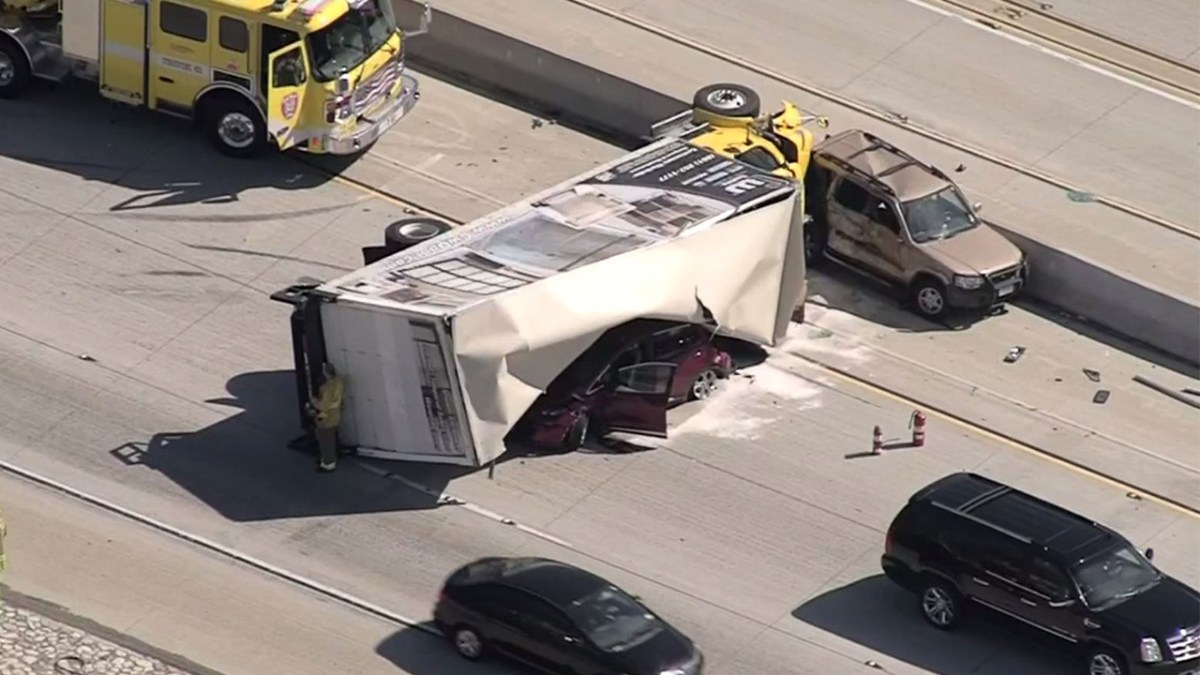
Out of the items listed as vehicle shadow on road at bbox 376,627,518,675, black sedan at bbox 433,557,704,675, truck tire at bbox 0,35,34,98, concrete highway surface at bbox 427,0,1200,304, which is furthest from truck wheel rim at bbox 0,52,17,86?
black sedan at bbox 433,557,704,675

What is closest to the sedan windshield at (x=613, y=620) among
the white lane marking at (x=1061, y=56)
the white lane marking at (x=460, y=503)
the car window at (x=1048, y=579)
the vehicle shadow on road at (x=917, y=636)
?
the vehicle shadow on road at (x=917, y=636)

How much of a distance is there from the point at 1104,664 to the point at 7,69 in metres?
17.0

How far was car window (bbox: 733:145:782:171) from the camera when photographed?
1356 inches

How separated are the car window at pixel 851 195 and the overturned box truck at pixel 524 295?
2.35 meters

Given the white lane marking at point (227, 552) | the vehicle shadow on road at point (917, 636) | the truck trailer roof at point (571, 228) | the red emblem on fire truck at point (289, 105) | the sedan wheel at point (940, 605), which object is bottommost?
the white lane marking at point (227, 552)

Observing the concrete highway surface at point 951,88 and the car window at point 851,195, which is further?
the concrete highway surface at point 951,88

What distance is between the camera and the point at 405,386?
29.6m

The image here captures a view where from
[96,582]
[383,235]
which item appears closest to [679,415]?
[383,235]

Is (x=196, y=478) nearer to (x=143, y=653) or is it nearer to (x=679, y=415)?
(x=143, y=653)

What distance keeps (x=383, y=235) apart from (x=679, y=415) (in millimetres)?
4987

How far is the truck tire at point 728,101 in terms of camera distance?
115ft

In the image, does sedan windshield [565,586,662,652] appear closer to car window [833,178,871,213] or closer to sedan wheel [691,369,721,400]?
sedan wheel [691,369,721,400]

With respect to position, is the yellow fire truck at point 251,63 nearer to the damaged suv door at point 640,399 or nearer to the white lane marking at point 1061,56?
the damaged suv door at point 640,399

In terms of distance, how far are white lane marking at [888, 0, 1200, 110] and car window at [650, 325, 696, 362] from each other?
10.7 meters
